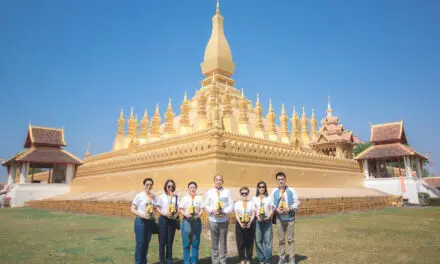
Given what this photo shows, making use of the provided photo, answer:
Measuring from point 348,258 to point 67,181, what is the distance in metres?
23.4

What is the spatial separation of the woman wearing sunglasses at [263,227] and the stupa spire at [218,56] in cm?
2204

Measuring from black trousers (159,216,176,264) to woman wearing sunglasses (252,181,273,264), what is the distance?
4.82 feet

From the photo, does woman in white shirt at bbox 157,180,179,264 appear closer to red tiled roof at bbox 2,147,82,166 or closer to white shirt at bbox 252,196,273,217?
white shirt at bbox 252,196,273,217

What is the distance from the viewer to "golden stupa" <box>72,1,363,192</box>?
13.3 meters

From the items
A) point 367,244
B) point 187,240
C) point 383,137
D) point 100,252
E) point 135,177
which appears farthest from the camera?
point 383,137

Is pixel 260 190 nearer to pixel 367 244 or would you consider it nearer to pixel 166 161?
pixel 367 244

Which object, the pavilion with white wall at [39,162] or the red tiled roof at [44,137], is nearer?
the pavilion with white wall at [39,162]

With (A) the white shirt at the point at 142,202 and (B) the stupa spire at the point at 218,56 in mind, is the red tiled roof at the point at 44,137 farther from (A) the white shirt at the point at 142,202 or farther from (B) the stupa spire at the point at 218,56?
(A) the white shirt at the point at 142,202

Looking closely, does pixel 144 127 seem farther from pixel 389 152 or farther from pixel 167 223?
pixel 167 223

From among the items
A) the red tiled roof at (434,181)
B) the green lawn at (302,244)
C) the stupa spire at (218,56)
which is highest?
the stupa spire at (218,56)

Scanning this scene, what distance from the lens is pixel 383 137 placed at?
24.0 m

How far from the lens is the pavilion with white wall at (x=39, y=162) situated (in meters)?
23.1

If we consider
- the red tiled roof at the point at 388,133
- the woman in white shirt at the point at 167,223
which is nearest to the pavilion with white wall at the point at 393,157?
the red tiled roof at the point at 388,133

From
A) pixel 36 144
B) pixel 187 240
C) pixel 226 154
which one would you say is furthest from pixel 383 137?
pixel 36 144
